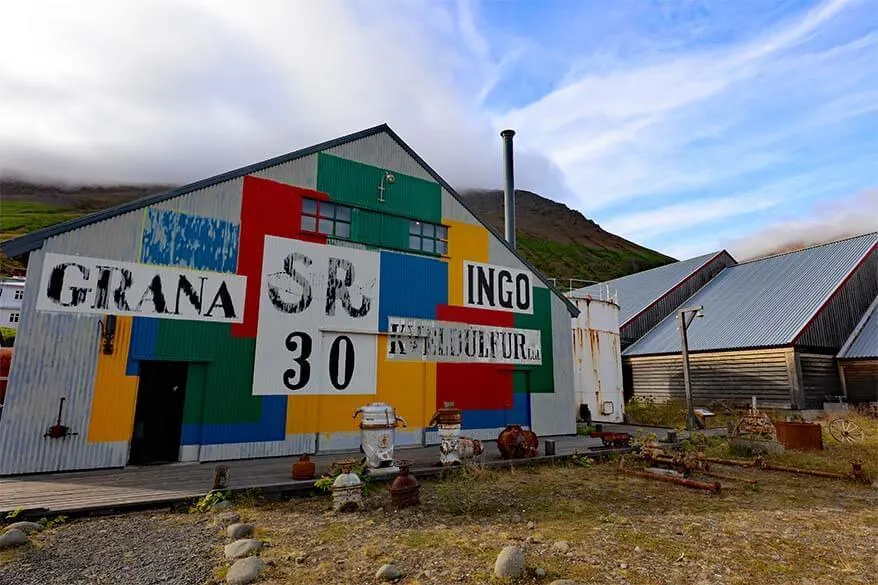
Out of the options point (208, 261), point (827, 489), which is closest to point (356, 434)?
point (208, 261)

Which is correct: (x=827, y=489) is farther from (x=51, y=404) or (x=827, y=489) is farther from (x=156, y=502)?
(x=51, y=404)

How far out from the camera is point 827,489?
10.2 m

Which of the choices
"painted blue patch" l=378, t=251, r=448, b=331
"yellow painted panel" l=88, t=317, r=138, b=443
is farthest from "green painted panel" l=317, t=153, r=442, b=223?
"yellow painted panel" l=88, t=317, r=138, b=443

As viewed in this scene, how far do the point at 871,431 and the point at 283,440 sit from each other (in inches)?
841

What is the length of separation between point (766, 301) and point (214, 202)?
98.4 ft

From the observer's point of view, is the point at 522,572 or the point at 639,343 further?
the point at 639,343

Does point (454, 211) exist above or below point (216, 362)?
above

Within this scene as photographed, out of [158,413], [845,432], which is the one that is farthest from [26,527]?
[845,432]

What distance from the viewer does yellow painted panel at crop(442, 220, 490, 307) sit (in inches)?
658

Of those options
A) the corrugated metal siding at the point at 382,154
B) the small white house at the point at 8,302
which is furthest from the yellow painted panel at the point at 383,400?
the small white house at the point at 8,302

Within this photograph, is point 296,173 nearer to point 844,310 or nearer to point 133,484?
point 133,484

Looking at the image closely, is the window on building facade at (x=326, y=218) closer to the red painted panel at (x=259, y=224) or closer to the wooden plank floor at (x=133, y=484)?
the red painted panel at (x=259, y=224)

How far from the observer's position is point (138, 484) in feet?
31.2

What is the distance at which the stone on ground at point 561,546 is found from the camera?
6259 mm
